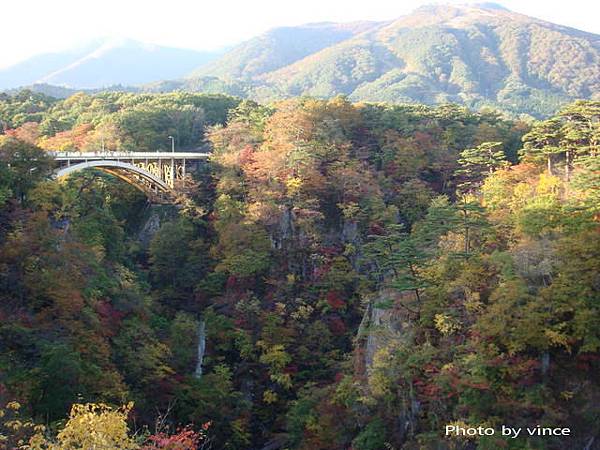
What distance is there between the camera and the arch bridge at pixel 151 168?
1172 inches

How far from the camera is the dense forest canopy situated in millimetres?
15219

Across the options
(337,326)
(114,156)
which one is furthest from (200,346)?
(114,156)

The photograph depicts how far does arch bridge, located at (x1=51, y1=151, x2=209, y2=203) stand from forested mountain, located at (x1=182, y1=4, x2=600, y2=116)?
6834 cm

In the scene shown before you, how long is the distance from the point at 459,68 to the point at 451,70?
180 cm

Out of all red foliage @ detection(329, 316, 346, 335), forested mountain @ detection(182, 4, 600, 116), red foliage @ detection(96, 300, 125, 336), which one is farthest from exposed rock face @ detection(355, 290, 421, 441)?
forested mountain @ detection(182, 4, 600, 116)

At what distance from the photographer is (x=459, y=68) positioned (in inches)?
4520

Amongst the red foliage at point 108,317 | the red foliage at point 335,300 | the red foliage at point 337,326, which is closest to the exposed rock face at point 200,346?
the red foliage at point 108,317

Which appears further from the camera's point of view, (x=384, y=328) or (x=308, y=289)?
(x=308, y=289)

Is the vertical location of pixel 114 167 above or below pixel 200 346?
above

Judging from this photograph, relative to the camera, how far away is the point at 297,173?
30547mm

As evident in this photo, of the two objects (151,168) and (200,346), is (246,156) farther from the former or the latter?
(200,346)

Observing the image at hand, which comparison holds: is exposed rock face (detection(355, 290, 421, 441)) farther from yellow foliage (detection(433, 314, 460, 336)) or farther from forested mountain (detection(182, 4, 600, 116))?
forested mountain (detection(182, 4, 600, 116))

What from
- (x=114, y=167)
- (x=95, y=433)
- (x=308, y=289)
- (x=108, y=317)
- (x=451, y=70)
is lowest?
(x=308, y=289)

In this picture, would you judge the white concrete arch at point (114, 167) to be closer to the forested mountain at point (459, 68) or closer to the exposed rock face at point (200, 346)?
the exposed rock face at point (200, 346)
